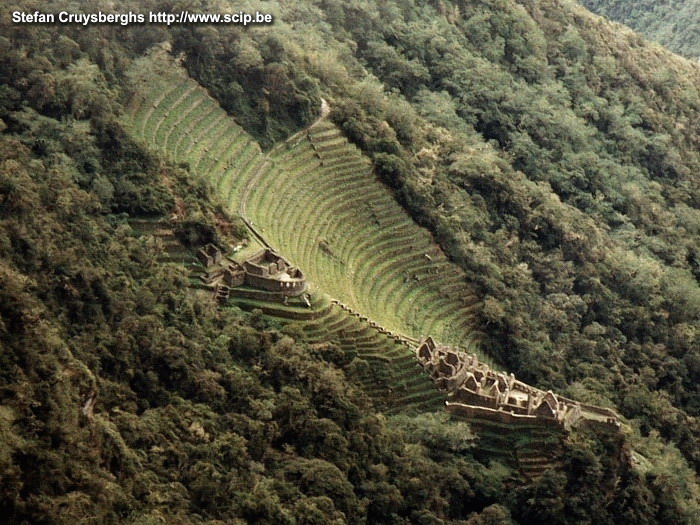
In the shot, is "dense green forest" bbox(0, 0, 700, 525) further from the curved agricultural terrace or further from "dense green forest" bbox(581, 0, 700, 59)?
"dense green forest" bbox(581, 0, 700, 59)

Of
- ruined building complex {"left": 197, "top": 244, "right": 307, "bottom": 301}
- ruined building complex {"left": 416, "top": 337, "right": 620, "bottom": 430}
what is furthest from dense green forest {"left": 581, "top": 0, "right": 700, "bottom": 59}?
ruined building complex {"left": 197, "top": 244, "right": 307, "bottom": 301}

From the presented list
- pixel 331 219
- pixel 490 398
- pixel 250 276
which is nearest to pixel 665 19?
pixel 331 219

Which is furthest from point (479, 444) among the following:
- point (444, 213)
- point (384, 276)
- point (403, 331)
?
point (444, 213)

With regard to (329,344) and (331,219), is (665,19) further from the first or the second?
(329,344)

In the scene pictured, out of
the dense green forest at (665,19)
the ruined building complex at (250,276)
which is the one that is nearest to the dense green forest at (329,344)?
the ruined building complex at (250,276)

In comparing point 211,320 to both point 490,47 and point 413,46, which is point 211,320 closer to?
point 413,46
